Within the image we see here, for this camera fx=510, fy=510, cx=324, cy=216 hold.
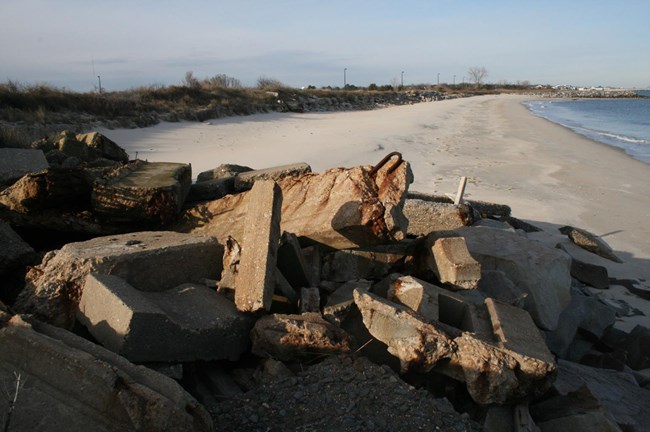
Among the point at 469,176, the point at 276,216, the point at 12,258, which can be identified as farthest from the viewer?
the point at 469,176

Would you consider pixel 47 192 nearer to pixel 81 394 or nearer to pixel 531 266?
pixel 81 394

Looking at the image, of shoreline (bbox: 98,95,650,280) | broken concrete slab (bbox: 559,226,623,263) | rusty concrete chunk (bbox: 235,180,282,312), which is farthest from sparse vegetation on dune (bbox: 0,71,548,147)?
broken concrete slab (bbox: 559,226,623,263)

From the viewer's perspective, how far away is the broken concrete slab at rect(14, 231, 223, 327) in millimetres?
3227

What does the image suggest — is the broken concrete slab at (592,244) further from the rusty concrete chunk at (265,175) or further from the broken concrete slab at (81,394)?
the broken concrete slab at (81,394)

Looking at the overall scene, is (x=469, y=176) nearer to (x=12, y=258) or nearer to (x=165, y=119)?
(x=12, y=258)

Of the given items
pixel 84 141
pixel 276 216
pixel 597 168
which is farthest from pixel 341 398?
pixel 597 168

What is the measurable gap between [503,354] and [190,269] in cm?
216

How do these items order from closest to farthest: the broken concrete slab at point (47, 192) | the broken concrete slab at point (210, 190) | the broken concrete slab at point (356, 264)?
the broken concrete slab at point (356, 264)
the broken concrete slab at point (47, 192)
the broken concrete slab at point (210, 190)

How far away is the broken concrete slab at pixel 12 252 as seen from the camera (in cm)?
380

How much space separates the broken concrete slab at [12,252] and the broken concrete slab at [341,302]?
2.33 metres

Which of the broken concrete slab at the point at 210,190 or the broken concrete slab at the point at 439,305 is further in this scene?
the broken concrete slab at the point at 210,190

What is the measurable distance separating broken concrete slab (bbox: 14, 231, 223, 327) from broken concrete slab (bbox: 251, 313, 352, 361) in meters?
0.77

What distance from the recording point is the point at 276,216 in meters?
3.55

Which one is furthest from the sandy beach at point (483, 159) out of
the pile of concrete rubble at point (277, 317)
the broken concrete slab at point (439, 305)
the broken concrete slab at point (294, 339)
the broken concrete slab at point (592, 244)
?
the broken concrete slab at point (294, 339)
